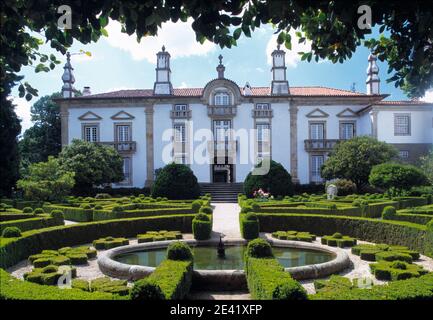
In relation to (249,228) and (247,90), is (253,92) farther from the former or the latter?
(249,228)

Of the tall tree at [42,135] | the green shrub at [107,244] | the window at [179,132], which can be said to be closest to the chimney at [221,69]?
the window at [179,132]

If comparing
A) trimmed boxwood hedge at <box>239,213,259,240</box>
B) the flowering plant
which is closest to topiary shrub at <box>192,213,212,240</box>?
trimmed boxwood hedge at <box>239,213,259,240</box>

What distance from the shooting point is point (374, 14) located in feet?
13.3

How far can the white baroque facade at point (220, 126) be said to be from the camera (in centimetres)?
3030

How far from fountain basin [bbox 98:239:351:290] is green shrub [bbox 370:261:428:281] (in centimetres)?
78

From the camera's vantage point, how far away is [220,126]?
101 ft

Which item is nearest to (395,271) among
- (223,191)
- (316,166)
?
(223,191)

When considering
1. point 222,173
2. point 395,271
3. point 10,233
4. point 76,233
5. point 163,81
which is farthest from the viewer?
point 222,173

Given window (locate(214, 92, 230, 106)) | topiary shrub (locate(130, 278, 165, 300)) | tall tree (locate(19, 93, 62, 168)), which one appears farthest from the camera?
tall tree (locate(19, 93, 62, 168))

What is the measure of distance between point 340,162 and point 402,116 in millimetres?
7362

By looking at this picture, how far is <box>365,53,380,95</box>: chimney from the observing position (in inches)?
1220

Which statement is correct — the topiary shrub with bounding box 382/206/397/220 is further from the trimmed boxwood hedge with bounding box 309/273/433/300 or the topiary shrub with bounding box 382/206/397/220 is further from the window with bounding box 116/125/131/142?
the window with bounding box 116/125/131/142

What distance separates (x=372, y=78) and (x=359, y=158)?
386 inches

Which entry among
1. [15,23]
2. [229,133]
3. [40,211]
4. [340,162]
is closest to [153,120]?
[229,133]
